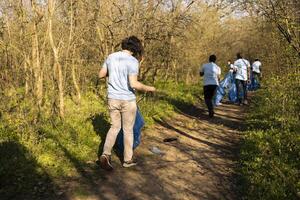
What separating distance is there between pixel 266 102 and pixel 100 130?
5.71m

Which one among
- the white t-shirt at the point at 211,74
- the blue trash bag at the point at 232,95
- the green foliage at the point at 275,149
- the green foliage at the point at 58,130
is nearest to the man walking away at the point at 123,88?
the green foliage at the point at 58,130

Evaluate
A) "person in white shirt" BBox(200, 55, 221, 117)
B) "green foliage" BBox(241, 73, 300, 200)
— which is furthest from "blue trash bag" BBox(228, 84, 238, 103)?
"person in white shirt" BBox(200, 55, 221, 117)

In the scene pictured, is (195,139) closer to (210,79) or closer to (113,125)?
(113,125)

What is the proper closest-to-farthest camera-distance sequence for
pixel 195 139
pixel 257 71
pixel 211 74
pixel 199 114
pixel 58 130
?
1. pixel 58 130
2. pixel 195 139
3. pixel 211 74
4. pixel 199 114
5. pixel 257 71

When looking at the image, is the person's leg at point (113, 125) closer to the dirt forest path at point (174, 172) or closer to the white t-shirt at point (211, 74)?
the dirt forest path at point (174, 172)

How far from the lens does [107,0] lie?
36.3ft

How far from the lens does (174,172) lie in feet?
20.7

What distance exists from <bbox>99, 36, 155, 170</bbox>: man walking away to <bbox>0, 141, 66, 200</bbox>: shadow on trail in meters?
0.95

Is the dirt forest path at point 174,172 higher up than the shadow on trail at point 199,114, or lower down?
lower down

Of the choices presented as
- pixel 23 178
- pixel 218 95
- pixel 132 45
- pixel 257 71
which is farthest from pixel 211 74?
pixel 257 71

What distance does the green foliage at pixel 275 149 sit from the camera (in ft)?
17.6

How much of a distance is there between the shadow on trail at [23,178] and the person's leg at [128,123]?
4.14 feet

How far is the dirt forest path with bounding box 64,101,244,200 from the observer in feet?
17.7

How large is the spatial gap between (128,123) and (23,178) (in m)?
1.72
